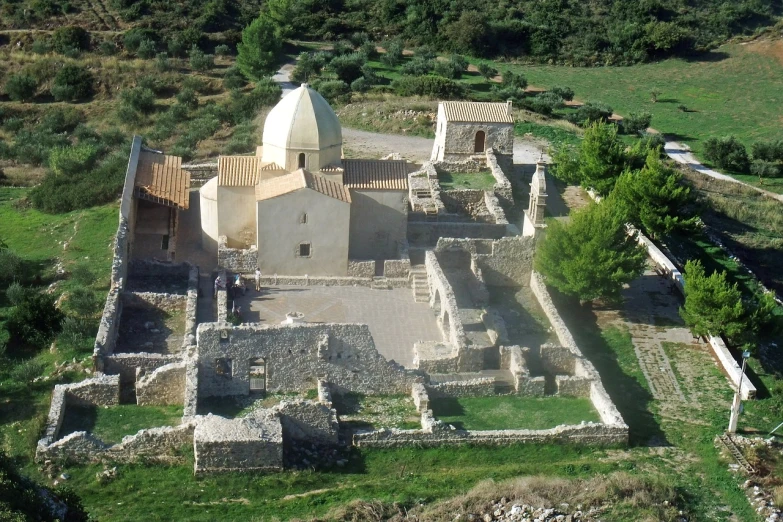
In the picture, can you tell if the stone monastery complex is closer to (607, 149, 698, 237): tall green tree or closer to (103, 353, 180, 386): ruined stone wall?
(103, 353, 180, 386): ruined stone wall

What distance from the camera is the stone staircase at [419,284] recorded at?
27.5 meters

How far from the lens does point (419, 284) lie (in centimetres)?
2784

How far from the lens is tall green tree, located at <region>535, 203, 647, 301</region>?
88.5 feet

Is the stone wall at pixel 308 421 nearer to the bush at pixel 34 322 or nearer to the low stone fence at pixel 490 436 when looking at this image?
the low stone fence at pixel 490 436

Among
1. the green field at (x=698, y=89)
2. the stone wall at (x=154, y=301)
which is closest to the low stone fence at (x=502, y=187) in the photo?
the stone wall at (x=154, y=301)

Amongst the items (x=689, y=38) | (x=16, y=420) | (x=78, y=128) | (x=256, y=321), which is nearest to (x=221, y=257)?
(x=256, y=321)

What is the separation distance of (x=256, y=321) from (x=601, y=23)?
51526 millimetres

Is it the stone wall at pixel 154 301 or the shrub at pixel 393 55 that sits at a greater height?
the shrub at pixel 393 55

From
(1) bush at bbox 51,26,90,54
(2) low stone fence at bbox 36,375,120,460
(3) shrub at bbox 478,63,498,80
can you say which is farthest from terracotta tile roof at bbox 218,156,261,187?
(1) bush at bbox 51,26,90,54

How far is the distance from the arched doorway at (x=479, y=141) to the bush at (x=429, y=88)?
11188 mm

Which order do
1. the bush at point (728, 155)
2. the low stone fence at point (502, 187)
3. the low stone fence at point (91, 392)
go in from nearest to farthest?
1. the low stone fence at point (91, 392)
2. the low stone fence at point (502, 187)
3. the bush at point (728, 155)

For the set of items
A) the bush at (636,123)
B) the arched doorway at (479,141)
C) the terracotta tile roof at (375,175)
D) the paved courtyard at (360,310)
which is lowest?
the bush at (636,123)

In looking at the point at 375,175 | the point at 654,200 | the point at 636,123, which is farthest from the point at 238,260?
the point at 636,123

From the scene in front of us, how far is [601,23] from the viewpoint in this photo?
7112cm
